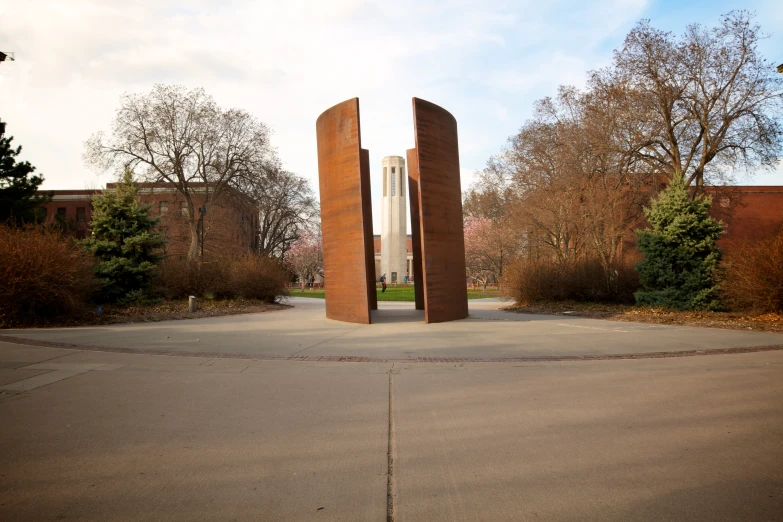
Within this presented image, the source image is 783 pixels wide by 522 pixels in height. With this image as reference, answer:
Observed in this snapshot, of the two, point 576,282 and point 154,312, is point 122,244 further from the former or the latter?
point 576,282

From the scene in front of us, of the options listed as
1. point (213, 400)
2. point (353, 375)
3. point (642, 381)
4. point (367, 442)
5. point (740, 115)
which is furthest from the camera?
point (740, 115)

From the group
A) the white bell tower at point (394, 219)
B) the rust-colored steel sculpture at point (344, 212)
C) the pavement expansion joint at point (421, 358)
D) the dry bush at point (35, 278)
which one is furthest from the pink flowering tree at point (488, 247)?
the pavement expansion joint at point (421, 358)

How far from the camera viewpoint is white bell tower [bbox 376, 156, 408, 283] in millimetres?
66312

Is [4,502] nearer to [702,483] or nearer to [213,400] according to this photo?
[213,400]

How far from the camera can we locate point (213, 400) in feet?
16.6

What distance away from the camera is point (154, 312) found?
50.9 feet

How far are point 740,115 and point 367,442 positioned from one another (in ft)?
83.2

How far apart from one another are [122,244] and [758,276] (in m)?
19.2

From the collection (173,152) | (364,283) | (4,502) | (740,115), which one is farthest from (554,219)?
(4,502)

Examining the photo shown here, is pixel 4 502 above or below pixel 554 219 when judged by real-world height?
below

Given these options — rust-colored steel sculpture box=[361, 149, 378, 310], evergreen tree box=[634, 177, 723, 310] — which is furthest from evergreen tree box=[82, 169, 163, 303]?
evergreen tree box=[634, 177, 723, 310]

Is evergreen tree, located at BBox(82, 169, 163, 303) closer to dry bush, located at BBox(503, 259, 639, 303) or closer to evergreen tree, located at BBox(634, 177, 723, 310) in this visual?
dry bush, located at BBox(503, 259, 639, 303)

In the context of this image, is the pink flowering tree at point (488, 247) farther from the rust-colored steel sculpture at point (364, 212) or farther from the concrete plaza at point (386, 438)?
the concrete plaza at point (386, 438)

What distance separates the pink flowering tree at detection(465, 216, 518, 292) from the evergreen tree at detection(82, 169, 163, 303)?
2337cm
